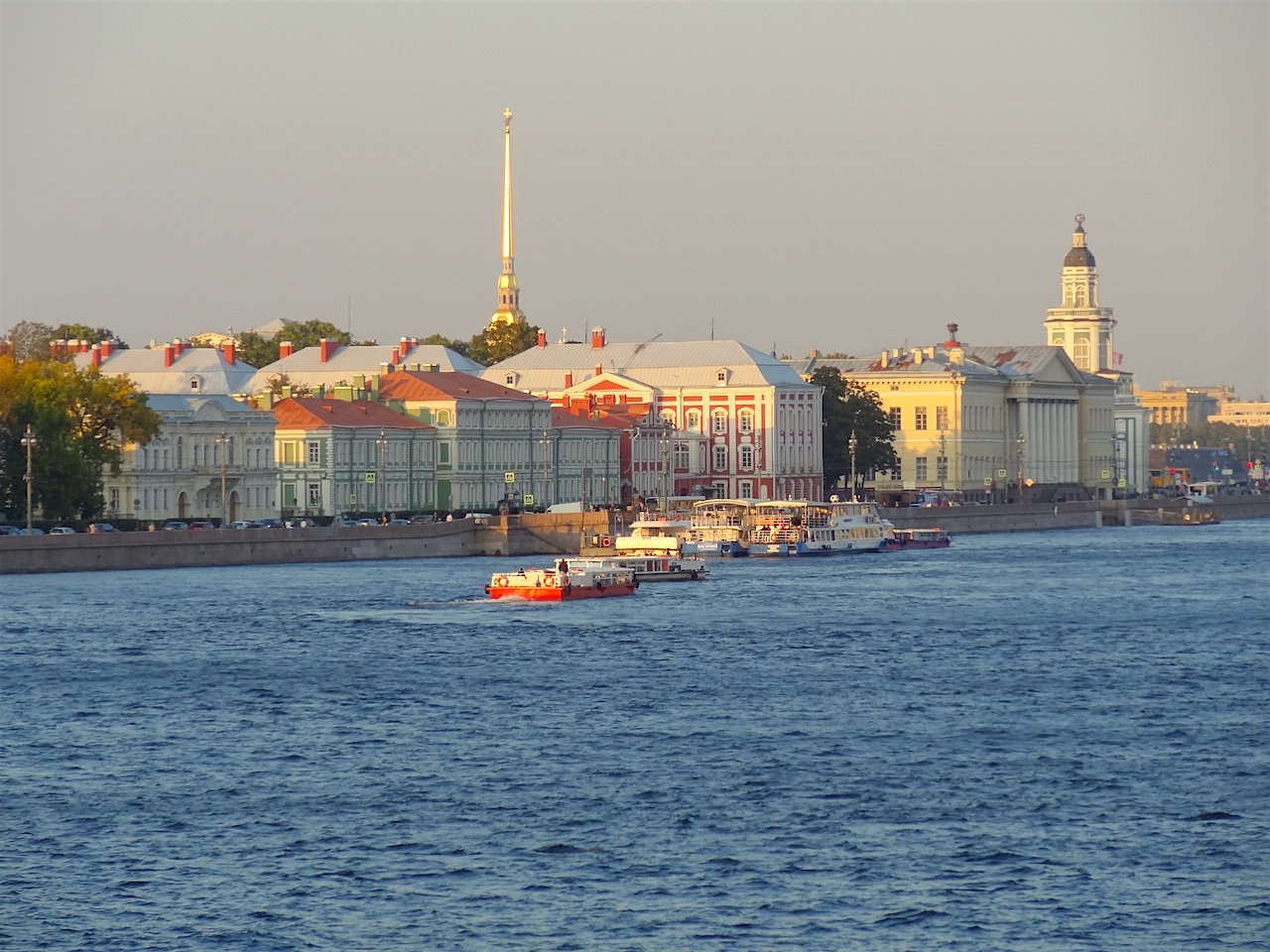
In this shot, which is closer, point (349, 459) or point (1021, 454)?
point (349, 459)

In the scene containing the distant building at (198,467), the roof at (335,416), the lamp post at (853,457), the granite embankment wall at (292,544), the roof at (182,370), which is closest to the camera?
the granite embankment wall at (292,544)

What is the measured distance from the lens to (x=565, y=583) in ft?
194

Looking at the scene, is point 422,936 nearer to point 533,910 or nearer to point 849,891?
point 533,910

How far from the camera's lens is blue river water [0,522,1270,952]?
2278cm

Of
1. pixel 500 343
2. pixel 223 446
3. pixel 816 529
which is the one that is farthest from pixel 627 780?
pixel 500 343

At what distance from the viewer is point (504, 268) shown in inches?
5477

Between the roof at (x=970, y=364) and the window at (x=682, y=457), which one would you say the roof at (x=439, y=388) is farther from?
the roof at (x=970, y=364)

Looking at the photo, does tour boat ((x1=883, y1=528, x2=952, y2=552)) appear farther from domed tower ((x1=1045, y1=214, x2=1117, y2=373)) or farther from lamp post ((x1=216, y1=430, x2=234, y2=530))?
domed tower ((x1=1045, y1=214, x2=1117, y2=373))

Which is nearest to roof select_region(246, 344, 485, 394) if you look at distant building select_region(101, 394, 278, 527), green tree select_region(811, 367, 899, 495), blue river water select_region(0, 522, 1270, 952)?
green tree select_region(811, 367, 899, 495)

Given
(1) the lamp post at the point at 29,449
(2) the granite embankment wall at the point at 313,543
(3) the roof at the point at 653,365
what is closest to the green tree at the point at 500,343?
(3) the roof at the point at 653,365

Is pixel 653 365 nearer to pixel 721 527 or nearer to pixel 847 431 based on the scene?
pixel 847 431

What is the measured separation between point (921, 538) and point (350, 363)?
93.2 ft

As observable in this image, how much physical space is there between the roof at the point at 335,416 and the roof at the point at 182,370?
845cm

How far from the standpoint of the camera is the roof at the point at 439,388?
303 feet
